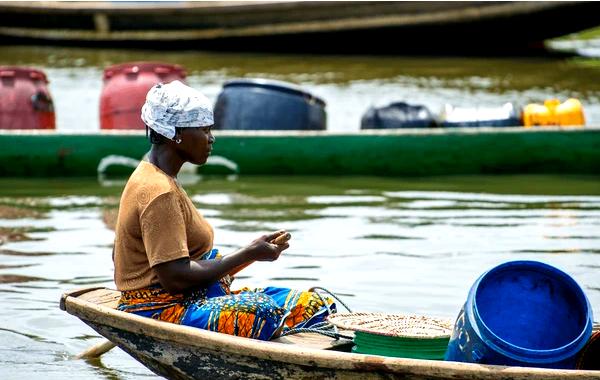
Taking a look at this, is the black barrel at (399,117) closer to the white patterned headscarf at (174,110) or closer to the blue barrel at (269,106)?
the blue barrel at (269,106)

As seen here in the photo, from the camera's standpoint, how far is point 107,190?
10133 millimetres

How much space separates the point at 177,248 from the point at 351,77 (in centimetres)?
1176

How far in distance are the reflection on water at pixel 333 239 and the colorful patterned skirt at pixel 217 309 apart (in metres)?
0.91

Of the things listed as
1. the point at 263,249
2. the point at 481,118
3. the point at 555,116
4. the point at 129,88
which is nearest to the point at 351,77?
the point at 481,118

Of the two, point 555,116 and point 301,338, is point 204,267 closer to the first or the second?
point 301,338

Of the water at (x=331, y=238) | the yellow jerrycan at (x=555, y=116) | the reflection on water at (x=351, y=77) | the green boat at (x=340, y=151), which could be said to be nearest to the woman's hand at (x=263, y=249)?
the water at (x=331, y=238)

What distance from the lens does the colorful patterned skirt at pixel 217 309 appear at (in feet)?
14.6

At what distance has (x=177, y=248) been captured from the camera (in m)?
4.36

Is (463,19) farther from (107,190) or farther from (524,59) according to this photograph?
(107,190)

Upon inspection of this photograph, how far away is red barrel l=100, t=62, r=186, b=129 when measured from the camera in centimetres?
1091

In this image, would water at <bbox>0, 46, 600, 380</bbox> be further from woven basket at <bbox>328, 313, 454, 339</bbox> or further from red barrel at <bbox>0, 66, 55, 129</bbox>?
woven basket at <bbox>328, 313, 454, 339</bbox>

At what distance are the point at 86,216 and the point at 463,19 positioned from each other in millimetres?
10062

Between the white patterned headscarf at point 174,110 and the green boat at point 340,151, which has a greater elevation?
the white patterned headscarf at point 174,110

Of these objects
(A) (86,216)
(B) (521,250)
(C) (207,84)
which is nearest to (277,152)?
(A) (86,216)
